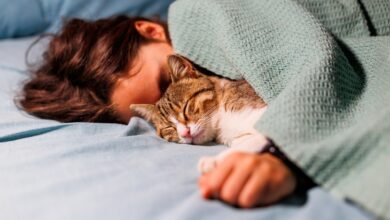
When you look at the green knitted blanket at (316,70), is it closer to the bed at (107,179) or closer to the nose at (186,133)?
the bed at (107,179)

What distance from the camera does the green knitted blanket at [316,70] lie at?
666 millimetres

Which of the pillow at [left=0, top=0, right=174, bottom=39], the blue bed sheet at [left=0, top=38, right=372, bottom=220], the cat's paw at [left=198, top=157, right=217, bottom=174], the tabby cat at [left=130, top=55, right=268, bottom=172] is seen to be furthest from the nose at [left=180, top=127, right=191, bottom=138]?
the pillow at [left=0, top=0, right=174, bottom=39]

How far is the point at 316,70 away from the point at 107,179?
0.45 m

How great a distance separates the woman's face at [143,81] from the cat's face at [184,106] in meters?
0.03

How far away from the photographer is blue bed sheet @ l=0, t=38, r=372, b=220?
0.65m

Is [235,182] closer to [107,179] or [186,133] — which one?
[107,179]

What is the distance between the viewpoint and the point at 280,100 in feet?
2.56

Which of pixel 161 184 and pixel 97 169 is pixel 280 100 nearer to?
pixel 161 184

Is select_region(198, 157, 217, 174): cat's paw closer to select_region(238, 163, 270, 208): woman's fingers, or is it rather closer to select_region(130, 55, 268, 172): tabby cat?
select_region(238, 163, 270, 208): woman's fingers

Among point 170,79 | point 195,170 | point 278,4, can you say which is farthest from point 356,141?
point 170,79

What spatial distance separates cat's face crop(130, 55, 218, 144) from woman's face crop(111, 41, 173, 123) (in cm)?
3

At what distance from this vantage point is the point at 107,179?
2.54 ft

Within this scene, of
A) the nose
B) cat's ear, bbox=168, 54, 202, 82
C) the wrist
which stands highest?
the wrist

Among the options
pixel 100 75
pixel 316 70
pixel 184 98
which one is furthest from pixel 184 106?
pixel 316 70
